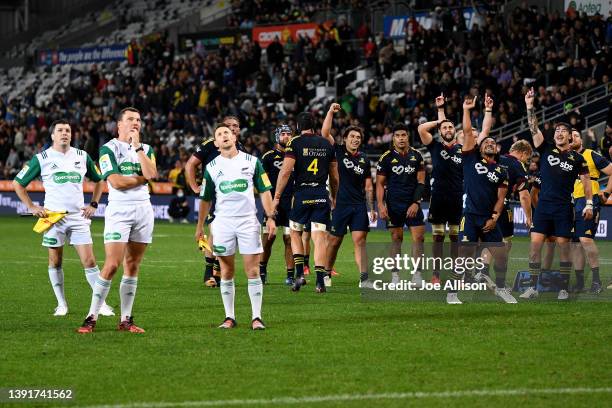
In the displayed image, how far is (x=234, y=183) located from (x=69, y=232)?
2693mm

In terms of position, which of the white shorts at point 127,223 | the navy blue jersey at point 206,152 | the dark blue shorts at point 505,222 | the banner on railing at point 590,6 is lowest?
the dark blue shorts at point 505,222

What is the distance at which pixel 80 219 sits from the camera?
13.2 metres

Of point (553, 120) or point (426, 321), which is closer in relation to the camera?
point (426, 321)

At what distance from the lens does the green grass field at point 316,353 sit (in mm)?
8430

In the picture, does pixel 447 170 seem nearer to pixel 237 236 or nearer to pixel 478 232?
pixel 478 232

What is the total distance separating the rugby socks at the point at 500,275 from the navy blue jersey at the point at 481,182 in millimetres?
789

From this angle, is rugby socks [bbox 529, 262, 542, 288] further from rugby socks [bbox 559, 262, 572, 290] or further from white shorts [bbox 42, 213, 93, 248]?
white shorts [bbox 42, 213, 93, 248]

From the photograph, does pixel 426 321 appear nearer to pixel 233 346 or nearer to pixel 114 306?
pixel 233 346

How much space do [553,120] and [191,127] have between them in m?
15.7

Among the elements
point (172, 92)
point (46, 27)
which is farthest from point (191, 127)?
point (46, 27)

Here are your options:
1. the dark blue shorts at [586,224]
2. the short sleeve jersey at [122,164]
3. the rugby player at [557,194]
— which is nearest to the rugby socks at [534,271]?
the rugby player at [557,194]

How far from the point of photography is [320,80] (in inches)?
1553

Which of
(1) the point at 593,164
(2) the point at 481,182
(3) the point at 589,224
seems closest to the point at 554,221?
(3) the point at 589,224

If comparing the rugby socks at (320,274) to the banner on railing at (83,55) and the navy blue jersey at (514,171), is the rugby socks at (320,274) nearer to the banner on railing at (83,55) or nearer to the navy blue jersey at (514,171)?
the navy blue jersey at (514,171)
